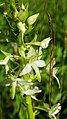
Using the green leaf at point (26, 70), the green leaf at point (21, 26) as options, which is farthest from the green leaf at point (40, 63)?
the green leaf at point (21, 26)

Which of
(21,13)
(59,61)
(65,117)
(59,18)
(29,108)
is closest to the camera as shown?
(21,13)

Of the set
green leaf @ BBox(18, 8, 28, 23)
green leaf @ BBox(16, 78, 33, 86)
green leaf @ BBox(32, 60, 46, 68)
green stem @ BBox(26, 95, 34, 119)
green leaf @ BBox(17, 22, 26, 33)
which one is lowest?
green stem @ BBox(26, 95, 34, 119)

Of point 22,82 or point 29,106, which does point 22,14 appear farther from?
point 29,106

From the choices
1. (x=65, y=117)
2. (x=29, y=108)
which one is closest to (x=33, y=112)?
(x=29, y=108)

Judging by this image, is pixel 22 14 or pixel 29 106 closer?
pixel 22 14

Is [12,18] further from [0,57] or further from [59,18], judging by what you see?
[59,18]

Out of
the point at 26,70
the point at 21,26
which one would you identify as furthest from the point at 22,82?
the point at 21,26

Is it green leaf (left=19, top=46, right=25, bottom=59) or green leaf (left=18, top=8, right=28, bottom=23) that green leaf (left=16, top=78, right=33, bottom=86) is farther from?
green leaf (left=18, top=8, right=28, bottom=23)

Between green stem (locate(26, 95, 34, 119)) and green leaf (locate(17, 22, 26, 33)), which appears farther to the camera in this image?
green stem (locate(26, 95, 34, 119))

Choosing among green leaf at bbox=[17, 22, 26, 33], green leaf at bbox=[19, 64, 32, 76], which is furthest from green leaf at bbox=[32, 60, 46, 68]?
green leaf at bbox=[17, 22, 26, 33]

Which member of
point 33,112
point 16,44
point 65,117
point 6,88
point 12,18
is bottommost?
point 65,117

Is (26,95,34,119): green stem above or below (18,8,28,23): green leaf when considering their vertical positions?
below
